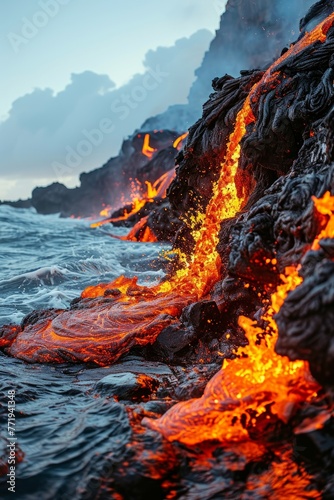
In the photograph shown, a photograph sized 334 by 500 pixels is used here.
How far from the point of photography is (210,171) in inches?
371

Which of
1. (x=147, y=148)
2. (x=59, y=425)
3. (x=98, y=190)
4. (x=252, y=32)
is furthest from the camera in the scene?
(x=98, y=190)

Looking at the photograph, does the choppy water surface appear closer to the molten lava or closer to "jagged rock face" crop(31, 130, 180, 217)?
the molten lava

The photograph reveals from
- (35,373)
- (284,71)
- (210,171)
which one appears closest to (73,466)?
(35,373)

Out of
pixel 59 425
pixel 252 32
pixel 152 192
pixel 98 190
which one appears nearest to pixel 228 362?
pixel 59 425

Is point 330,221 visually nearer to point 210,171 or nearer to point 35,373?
point 35,373

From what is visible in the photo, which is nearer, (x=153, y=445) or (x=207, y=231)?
(x=153, y=445)

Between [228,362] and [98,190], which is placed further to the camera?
[98,190]

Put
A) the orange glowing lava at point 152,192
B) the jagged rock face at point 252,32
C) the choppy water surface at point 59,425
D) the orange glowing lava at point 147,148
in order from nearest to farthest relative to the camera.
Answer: the choppy water surface at point 59,425 → the orange glowing lava at point 152,192 → the jagged rock face at point 252,32 → the orange glowing lava at point 147,148

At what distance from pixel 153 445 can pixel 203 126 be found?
280 inches

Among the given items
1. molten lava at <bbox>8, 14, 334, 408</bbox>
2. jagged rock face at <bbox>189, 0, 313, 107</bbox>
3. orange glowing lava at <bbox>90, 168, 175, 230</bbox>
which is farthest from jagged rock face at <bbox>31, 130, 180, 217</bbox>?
molten lava at <bbox>8, 14, 334, 408</bbox>

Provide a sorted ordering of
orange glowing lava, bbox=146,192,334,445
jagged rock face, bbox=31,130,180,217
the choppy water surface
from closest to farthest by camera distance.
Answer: the choppy water surface → orange glowing lava, bbox=146,192,334,445 → jagged rock face, bbox=31,130,180,217

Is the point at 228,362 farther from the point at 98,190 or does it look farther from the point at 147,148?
the point at 98,190

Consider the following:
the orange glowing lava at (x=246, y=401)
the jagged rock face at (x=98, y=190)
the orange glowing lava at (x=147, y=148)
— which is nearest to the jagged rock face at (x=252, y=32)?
the orange glowing lava at (x=147, y=148)

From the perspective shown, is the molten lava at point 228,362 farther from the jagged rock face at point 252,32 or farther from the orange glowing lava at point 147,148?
the orange glowing lava at point 147,148
